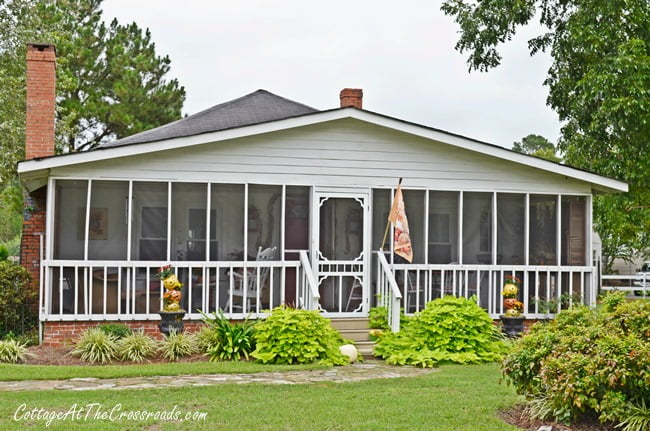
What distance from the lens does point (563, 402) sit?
Answer: 6066 mm

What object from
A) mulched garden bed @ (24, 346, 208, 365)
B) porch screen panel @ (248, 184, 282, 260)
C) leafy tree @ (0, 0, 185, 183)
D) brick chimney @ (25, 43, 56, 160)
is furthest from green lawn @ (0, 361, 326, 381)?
leafy tree @ (0, 0, 185, 183)

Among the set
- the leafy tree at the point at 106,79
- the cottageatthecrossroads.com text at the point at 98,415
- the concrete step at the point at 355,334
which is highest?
the leafy tree at the point at 106,79

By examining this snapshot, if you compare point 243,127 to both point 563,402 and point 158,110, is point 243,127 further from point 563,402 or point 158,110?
point 158,110

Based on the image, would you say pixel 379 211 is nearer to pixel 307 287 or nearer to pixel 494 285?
pixel 307 287

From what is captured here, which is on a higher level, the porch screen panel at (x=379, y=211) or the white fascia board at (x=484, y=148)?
the white fascia board at (x=484, y=148)

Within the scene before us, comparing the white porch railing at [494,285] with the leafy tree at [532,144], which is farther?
the leafy tree at [532,144]

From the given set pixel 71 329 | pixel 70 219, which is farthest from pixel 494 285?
pixel 70 219

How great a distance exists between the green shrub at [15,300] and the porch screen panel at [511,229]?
734cm

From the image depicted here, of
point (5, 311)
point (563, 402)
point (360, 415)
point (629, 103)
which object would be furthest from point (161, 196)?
point (629, 103)

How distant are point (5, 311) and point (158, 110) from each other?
17.5 meters

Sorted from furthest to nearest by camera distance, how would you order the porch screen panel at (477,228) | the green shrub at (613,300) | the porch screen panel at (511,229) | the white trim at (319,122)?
1. the porch screen panel at (511,229)
2. the porch screen panel at (477,228)
3. the white trim at (319,122)
4. the green shrub at (613,300)

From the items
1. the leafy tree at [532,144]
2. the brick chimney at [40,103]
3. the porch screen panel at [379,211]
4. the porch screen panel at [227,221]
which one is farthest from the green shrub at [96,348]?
the leafy tree at [532,144]

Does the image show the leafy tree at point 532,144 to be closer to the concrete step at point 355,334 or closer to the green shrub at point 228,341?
the concrete step at point 355,334

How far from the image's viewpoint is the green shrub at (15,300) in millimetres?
11656
